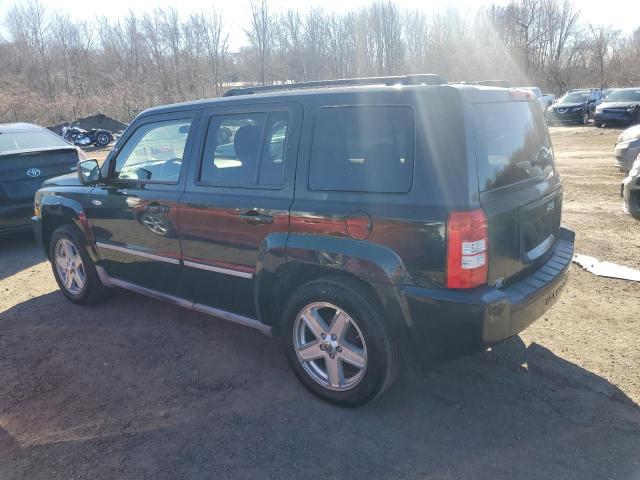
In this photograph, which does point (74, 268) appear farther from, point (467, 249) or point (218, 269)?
point (467, 249)

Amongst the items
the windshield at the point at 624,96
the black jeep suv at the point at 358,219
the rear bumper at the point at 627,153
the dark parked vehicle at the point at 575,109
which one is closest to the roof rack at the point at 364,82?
the black jeep suv at the point at 358,219

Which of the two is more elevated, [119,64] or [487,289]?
[119,64]

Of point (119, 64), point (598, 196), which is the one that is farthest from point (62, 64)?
point (598, 196)

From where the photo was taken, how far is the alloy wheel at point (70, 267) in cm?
496

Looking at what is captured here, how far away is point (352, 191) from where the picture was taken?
2.93 metres

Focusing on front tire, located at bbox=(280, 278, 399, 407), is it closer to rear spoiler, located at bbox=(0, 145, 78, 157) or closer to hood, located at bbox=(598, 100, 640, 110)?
rear spoiler, located at bbox=(0, 145, 78, 157)

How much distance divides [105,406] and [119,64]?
56518 millimetres

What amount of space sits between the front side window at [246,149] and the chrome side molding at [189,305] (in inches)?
36.6

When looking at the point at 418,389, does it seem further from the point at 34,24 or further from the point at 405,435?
the point at 34,24

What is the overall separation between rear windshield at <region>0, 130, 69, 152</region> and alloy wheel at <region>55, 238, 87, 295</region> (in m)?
3.03

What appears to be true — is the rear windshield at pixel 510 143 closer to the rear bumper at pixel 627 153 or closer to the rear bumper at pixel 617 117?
the rear bumper at pixel 627 153

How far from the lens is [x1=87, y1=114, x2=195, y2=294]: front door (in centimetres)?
390

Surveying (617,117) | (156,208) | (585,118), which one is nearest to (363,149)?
(156,208)

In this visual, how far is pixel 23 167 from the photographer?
7039 millimetres
